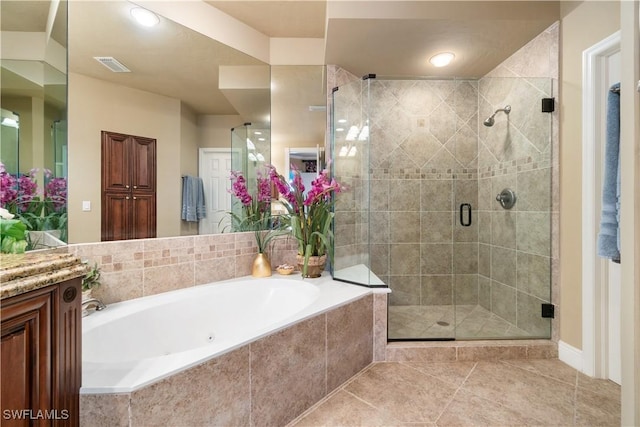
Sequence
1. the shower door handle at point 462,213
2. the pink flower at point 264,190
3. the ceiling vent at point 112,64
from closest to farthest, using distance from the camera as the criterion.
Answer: the ceiling vent at point 112,64, the pink flower at point 264,190, the shower door handle at point 462,213

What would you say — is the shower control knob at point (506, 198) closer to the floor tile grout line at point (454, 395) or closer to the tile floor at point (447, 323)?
the tile floor at point (447, 323)

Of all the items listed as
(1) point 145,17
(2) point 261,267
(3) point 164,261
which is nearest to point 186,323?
(3) point 164,261

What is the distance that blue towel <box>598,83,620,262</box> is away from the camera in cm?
111

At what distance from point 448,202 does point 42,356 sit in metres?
2.74

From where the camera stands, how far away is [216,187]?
2049 mm

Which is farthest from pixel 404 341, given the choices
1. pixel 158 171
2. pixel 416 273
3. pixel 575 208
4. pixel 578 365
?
pixel 158 171

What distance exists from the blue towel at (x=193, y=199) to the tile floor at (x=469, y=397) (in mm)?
1458

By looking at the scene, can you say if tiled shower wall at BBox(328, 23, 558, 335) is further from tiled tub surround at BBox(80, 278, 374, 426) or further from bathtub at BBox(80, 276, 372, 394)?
tiled tub surround at BBox(80, 278, 374, 426)

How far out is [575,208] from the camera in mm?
1740

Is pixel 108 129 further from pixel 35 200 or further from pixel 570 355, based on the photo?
pixel 570 355

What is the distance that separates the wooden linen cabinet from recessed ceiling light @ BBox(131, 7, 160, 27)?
81 centimetres

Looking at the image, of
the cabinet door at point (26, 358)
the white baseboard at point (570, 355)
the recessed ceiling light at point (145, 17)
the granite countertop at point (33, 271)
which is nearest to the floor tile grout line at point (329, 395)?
the cabinet door at point (26, 358)

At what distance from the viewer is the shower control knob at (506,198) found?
2221mm

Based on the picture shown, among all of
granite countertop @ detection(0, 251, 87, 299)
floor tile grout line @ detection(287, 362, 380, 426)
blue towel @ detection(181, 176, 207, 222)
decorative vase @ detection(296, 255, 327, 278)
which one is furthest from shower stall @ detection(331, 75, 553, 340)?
granite countertop @ detection(0, 251, 87, 299)
